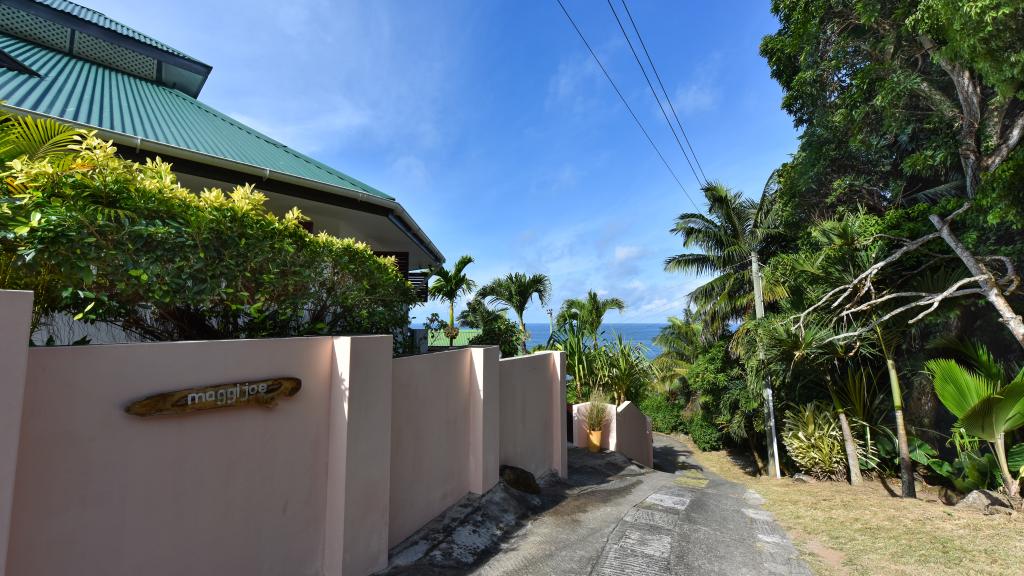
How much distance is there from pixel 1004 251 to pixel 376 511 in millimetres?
12572

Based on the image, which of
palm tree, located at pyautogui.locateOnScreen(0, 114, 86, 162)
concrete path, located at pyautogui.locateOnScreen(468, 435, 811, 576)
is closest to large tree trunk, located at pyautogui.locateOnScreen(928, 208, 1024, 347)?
concrete path, located at pyautogui.locateOnScreen(468, 435, 811, 576)

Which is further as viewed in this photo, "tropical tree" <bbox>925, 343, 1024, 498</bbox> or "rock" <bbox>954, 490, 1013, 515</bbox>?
"tropical tree" <bbox>925, 343, 1024, 498</bbox>

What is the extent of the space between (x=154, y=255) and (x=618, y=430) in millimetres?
11623

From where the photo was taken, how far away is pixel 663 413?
2619 cm

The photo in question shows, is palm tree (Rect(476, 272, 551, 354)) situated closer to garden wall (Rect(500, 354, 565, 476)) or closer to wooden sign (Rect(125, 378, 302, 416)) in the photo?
garden wall (Rect(500, 354, 565, 476))

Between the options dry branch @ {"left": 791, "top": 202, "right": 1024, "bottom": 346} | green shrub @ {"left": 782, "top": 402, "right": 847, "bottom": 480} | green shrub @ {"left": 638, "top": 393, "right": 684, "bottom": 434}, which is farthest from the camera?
green shrub @ {"left": 638, "top": 393, "right": 684, "bottom": 434}

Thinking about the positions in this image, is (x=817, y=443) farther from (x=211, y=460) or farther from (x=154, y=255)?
(x=154, y=255)

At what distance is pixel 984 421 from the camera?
25.1ft

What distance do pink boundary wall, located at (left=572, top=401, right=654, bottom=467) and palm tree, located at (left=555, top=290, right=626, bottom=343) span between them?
3007 millimetres

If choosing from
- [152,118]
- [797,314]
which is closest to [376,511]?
[152,118]

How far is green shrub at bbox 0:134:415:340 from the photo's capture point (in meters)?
2.73

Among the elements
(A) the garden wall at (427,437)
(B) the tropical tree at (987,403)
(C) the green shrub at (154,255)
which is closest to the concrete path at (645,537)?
(A) the garden wall at (427,437)

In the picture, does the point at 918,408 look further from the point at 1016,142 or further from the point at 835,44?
the point at 835,44

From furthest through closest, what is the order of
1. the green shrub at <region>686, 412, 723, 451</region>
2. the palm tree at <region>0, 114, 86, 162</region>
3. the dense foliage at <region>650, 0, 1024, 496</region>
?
the green shrub at <region>686, 412, 723, 451</region> → the dense foliage at <region>650, 0, 1024, 496</region> → the palm tree at <region>0, 114, 86, 162</region>
